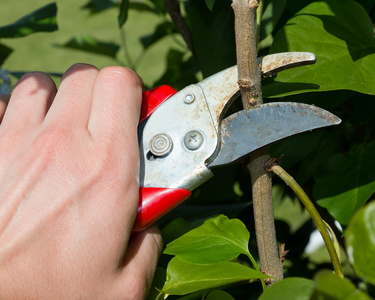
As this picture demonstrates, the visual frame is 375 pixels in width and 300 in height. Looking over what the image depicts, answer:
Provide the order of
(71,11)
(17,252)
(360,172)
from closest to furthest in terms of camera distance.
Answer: (17,252)
(360,172)
(71,11)

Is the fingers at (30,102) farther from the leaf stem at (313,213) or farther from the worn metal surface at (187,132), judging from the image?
the leaf stem at (313,213)

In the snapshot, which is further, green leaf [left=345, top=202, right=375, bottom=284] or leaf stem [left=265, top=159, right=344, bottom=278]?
leaf stem [left=265, top=159, right=344, bottom=278]

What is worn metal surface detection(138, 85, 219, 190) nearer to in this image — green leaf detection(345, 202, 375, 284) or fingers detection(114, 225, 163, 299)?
fingers detection(114, 225, 163, 299)

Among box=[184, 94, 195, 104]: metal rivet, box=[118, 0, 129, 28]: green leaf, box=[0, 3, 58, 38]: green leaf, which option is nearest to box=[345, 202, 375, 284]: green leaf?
box=[184, 94, 195, 104]: metal rivet

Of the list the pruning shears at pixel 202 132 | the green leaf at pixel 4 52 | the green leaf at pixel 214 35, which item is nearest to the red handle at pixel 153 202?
the pruning shears at pixel 202 132

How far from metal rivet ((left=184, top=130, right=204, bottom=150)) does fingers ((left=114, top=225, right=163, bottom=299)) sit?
0.09 meters

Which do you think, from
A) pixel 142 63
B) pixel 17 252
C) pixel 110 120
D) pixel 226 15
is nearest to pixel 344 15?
pixel 226 15

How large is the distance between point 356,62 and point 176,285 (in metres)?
0.29

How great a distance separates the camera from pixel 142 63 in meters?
3.66

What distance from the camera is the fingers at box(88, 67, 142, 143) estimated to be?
0.48m

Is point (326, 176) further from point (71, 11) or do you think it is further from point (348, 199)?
point (71, 11)

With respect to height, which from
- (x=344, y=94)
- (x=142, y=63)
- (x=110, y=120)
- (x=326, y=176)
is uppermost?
(x=110, y=120)

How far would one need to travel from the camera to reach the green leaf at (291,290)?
32cm

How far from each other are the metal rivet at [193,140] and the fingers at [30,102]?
0.50 feet
